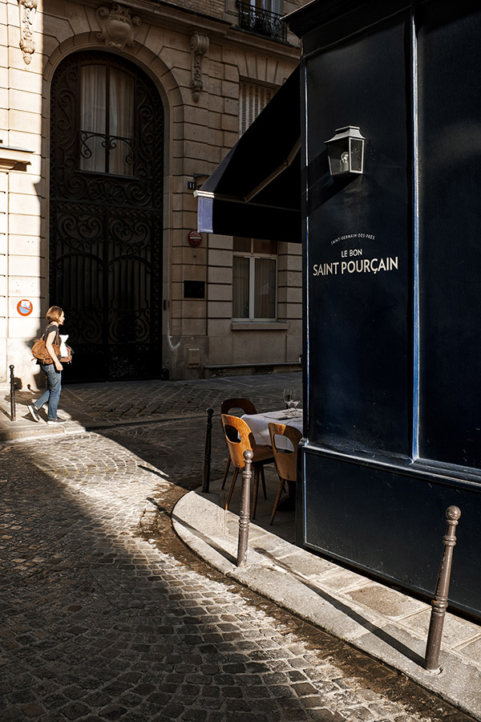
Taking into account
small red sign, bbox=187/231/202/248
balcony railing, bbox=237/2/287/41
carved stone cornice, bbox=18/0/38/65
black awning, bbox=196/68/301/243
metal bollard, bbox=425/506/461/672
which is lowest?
metal bollard, bbox=425/506/461/672

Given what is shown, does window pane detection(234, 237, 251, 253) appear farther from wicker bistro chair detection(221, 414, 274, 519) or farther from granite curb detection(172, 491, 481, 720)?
granite curb detection(172, 491, 481, 720)

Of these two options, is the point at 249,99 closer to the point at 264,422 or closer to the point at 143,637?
the point at 264,422

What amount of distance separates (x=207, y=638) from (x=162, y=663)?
1.29 ft

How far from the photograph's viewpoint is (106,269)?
15.9m

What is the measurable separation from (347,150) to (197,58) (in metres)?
13.4

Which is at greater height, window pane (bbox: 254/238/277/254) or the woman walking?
window pane (bbox: 254/238/277/254)

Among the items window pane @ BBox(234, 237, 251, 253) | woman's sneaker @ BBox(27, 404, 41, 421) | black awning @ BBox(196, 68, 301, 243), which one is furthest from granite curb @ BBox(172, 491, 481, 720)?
window pane @ BBox(234, 237, 251, 253)

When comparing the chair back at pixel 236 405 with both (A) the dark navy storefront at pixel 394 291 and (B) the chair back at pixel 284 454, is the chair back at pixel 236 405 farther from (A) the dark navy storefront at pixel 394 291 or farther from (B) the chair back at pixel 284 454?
(A) the dark navy storefront at pixel 394 291

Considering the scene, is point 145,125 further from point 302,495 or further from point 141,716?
point 141,716

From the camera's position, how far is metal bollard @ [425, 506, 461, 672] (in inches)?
138

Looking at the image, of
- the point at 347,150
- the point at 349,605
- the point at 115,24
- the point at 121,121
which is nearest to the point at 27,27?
the point at 115,24

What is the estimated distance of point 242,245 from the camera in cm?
1827

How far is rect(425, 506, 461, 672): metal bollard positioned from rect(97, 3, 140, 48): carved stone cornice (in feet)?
48.9

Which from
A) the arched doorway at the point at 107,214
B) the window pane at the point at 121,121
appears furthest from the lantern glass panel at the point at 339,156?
the window pane at the point at 121,121
